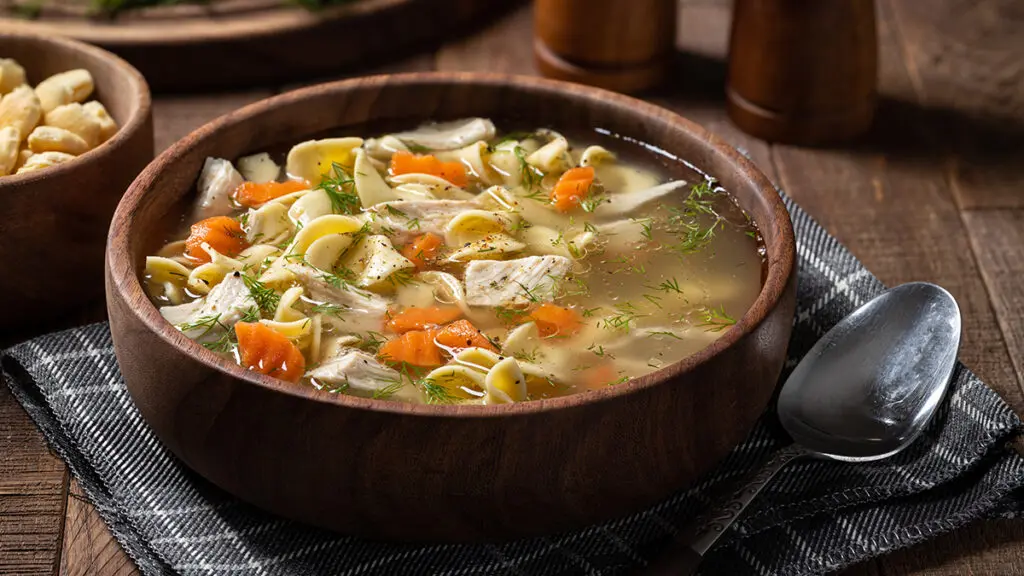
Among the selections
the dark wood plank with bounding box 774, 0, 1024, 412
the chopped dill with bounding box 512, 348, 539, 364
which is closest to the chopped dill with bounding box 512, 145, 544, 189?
the chopped dill with bounding box 512, 348, 539, 364

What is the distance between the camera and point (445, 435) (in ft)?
6.57

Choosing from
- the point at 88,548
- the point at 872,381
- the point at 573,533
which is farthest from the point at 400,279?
the point at 872,381

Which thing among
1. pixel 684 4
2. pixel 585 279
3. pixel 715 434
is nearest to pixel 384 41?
pixel 684 4

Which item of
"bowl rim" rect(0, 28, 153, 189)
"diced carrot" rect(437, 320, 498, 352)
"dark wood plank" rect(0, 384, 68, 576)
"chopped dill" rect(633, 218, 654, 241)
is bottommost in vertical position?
"dark wood plank" rect(0, 384, 68, 576)

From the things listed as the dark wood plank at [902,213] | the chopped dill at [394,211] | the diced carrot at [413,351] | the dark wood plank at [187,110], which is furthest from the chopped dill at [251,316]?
the dark wood plank at [902,213]

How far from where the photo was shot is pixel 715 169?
2.88 metres

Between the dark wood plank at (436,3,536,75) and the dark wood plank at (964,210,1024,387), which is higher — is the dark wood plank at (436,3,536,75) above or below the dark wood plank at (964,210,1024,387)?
below

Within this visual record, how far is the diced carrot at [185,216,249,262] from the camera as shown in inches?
104

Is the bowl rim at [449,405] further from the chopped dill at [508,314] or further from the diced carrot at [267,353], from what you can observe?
the chopped dill at [508,314]

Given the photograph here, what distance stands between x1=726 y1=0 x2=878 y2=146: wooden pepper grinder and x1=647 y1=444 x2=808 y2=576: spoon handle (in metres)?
1.84

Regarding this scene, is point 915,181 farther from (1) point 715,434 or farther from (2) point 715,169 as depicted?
(1) point 715,434

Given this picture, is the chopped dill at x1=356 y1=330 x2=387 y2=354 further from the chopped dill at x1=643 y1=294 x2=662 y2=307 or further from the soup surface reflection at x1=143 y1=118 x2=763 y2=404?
the chopped dill at x1=643 y1=294 x2=662 y2=307

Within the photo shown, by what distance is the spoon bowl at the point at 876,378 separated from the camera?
2.54 metres

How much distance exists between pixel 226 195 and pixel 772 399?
1.39 meters
